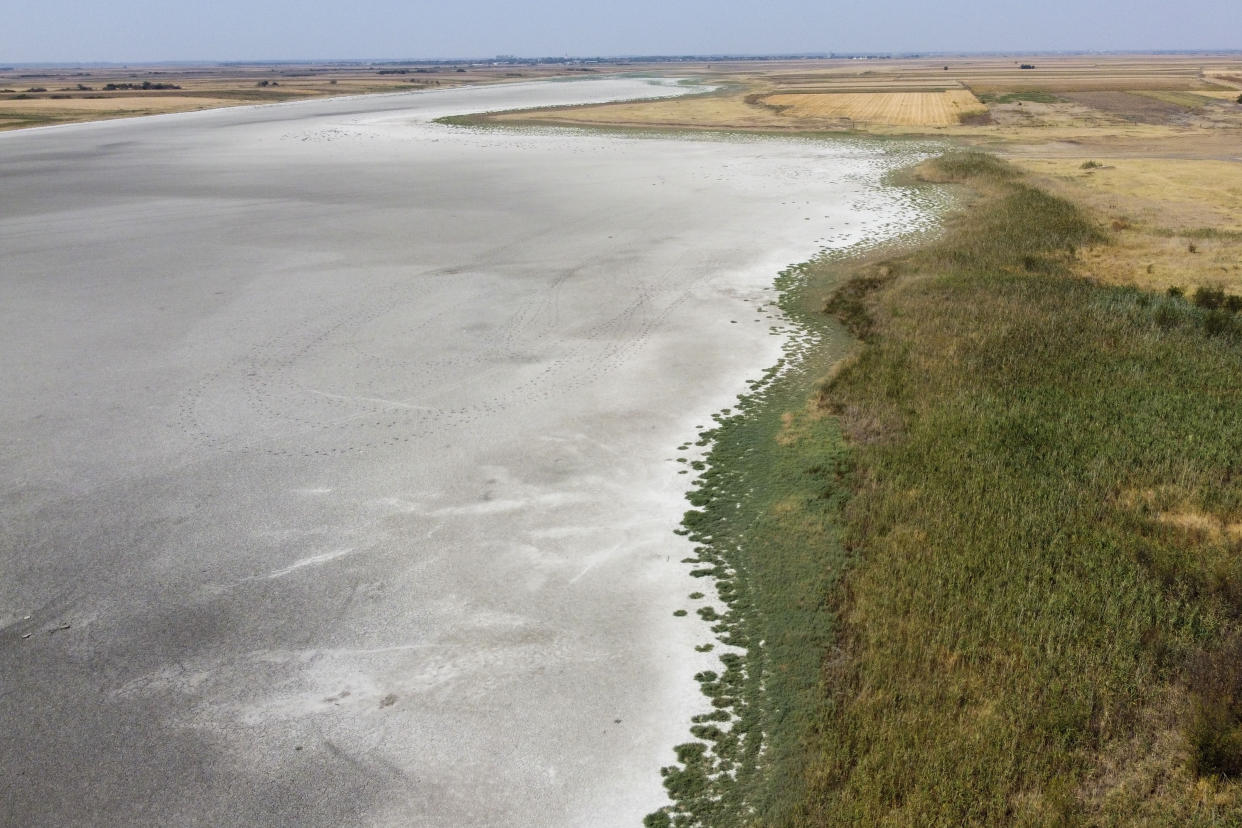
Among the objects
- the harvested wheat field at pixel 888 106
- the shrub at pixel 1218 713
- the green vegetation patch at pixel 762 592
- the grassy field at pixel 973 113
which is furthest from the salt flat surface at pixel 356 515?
the harvested wheat field at pixel 888 106

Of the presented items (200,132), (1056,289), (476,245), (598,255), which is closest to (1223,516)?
(1056,289)

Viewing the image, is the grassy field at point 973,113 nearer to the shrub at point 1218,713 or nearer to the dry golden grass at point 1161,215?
the dry golden grass at point 1161,215

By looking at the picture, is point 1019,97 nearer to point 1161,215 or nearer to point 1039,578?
point 1161,215

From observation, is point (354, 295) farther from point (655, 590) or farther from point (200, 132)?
point (200, 132)

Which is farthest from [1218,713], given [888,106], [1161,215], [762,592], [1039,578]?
[888,106]

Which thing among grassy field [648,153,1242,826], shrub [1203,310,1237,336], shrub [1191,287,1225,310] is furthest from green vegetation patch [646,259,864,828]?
shrub [1191,287,1225,310]

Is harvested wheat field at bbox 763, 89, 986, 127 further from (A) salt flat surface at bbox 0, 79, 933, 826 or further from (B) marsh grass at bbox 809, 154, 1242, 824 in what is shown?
(B) marsh grass at bbox 809, 154, 1242, 824
